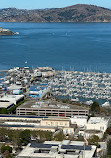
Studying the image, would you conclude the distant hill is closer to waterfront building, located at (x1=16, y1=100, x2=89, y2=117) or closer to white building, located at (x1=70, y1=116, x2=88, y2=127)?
waterfront building, located at (x1=16, y1=100, x2=89, y2=117)

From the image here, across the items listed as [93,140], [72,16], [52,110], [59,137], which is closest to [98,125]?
[93,140]

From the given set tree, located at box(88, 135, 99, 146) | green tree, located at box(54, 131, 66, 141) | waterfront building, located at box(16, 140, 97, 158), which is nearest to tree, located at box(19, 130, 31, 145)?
green tree, located at box(54, 131, 66, 141)

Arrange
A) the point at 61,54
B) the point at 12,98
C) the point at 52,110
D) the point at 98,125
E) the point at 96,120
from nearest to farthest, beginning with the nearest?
1. the point at 98,125
2. the point at 96,120
3. the point at 52,110
4. the point at 12,98
5. the point at 61,54

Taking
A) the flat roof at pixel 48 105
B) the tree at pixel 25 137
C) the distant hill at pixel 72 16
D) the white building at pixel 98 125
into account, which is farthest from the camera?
the distant hill at pixel 72 16

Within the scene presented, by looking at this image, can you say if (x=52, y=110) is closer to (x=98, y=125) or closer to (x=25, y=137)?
(x=98, y=125)

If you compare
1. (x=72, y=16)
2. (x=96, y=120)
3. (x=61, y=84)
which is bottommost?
(x=72, y=16)

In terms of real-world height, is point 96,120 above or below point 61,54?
above

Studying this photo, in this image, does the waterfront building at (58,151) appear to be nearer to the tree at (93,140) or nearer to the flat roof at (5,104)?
the tree at (93,140)

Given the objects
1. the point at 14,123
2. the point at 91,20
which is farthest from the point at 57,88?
the point at 91,20

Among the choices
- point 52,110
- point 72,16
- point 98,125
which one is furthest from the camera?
point 72,16

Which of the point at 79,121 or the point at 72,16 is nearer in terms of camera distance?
the point at 79,121

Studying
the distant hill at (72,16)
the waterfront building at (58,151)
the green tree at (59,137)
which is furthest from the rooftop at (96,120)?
the distant hill at (72,16)
